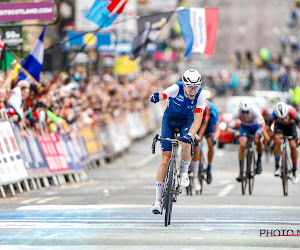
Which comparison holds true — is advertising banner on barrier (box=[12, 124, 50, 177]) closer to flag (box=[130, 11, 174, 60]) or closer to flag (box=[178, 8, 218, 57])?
flag (box=[178, 8, 218, 57])

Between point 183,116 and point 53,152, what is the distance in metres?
7.87

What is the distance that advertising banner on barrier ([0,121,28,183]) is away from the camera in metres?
16.9

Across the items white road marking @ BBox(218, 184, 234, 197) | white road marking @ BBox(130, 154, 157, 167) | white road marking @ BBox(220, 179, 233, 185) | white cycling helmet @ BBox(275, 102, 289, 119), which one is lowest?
white road marking @ BBox(130, 154, 157, 167)

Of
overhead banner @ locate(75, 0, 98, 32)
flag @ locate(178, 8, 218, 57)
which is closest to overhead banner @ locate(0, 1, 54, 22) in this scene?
flag @ locate(178, 8, 218, 57)

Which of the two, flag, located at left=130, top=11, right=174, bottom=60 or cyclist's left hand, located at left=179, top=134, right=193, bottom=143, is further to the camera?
flag, located at left=130, top=11, right=174, bottom=60

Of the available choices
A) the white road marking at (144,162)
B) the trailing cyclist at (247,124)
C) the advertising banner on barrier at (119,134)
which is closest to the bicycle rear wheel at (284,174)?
the trailing cyclist at (247,124)

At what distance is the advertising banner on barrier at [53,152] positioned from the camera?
64.3 ft

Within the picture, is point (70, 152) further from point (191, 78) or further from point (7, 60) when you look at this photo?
point (191, 78)

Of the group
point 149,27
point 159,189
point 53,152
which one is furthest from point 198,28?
point 159,189

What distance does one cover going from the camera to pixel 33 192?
17.7 metres

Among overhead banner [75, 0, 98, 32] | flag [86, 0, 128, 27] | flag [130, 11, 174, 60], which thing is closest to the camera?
flag [86, 0, 128, 27]

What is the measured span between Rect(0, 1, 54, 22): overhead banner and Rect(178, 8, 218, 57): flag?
324cm

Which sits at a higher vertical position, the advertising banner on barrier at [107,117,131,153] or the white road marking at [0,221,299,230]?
→ the white road marking at [0,221,299,230]

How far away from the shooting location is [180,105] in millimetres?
12469
